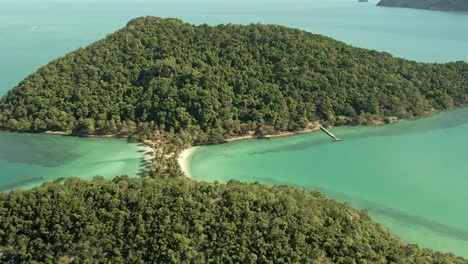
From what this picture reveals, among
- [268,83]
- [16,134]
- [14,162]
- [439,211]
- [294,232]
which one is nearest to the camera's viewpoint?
[294,232]

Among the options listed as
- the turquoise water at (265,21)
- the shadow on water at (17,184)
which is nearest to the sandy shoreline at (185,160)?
the shadow on water at (17,184)

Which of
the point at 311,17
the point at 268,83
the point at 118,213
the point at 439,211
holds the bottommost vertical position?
the point at 439,211

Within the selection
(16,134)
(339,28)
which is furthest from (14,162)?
(339,28)

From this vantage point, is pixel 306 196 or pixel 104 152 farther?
pixel 104 152

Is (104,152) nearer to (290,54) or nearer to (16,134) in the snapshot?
(16,134)

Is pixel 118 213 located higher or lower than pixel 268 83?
lower

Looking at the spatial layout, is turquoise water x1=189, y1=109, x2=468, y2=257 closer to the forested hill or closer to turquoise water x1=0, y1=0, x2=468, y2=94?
the forested hill
